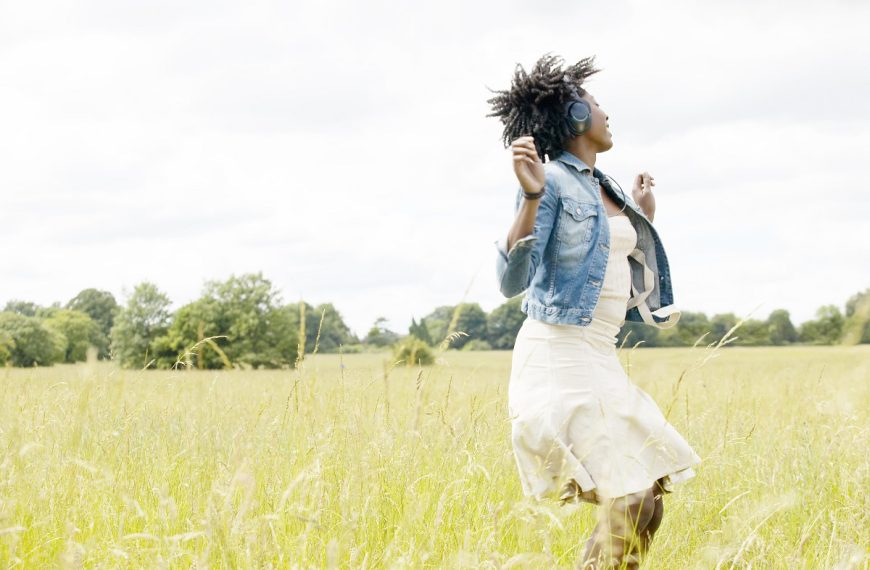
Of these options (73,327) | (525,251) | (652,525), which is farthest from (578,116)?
(73,327)

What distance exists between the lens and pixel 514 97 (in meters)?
3.22

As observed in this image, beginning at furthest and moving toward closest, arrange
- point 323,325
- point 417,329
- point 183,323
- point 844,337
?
1. point 183,323
2. point 323,325
3. point 417,329
4. point 844,337

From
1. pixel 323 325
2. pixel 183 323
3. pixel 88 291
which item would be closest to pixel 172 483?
pixel 323 325

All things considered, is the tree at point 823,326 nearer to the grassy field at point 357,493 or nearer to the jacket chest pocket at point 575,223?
the grassy field at point 357,493

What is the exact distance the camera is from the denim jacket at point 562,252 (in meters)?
2.78

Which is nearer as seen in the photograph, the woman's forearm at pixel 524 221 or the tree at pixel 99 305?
the woman's forearm at pixel 524 221

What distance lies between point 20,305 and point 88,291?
20.1 ft

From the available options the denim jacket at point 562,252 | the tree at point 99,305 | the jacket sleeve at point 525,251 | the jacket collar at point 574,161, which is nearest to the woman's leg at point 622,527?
the denim jacket at point 562,252

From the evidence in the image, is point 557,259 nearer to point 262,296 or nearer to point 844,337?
point 844,337

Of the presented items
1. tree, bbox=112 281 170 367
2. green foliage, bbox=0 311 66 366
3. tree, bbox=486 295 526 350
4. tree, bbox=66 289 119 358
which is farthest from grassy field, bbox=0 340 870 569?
tree, bbox=66 289 119 358

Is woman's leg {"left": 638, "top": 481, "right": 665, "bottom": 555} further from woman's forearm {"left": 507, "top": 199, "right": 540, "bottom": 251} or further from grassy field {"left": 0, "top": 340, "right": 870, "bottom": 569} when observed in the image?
woman's forearm {"left": 507, "top": 199, "right": 540, "bottom": 251}

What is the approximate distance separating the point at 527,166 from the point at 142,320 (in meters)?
46.0

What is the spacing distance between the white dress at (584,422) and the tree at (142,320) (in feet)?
134

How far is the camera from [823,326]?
3.38 metres
